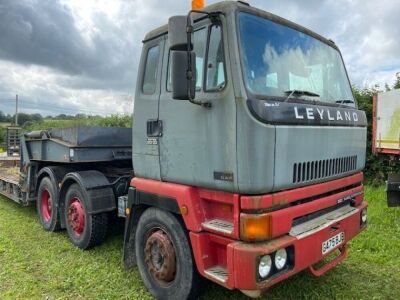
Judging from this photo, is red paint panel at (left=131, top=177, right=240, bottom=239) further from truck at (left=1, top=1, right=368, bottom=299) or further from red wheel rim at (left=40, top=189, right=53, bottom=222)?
red wheel rim at (left=40, top=189, right=53, bottom=222)

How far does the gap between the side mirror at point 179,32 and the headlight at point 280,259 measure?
1651 millimetres

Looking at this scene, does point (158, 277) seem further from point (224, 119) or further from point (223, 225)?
point (224, 119)

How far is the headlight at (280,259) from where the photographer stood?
2859 mm

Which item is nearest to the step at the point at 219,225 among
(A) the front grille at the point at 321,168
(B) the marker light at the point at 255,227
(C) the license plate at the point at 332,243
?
(B) the marker light at the point at 255,227

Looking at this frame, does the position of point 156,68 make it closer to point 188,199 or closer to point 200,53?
point 200,53

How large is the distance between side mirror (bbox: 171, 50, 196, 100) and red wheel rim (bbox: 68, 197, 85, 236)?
2795mm

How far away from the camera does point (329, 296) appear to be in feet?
12.2

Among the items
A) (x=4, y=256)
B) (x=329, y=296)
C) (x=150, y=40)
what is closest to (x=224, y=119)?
(x=150, y=40)

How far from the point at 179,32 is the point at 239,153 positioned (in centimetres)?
98

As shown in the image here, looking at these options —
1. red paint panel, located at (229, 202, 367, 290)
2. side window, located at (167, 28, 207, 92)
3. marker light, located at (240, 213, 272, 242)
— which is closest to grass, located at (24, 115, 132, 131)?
side window, located at (167, 28, 207, 92)

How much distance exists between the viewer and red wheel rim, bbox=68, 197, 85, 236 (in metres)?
5.05

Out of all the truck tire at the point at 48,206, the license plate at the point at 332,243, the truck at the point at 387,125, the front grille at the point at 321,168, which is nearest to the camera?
the front grille at the point at 321,168

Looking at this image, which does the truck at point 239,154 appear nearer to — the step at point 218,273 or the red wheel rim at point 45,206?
the step at point 218,273

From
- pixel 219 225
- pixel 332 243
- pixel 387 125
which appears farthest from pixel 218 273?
pixel 387 125
